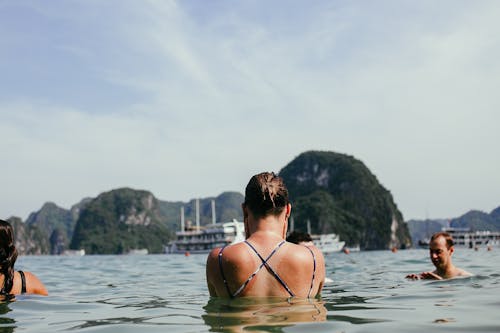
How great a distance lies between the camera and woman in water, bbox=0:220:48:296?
5.71 meters

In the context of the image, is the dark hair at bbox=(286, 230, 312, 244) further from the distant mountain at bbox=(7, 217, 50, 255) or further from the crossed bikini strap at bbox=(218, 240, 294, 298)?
the distant mountain at bbox=(7, 217, 50, 255)

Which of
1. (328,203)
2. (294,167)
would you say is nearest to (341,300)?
(328,203)

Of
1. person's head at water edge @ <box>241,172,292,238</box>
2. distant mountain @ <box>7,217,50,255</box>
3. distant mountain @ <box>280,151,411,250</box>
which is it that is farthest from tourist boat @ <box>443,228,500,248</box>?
distant mountain @ <box>7,217,50,255</box>

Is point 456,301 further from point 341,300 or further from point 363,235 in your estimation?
point 363,235

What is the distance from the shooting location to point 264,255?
431cm

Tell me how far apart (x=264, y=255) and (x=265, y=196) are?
478 mm

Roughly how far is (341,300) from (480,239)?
126 m

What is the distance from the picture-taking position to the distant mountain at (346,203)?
6024 inches


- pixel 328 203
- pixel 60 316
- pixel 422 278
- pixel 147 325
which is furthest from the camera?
pixel 328 203

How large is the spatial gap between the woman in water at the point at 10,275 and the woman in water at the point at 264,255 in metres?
2.55

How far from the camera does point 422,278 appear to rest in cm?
844

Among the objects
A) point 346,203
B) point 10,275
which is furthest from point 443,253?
point 346,203

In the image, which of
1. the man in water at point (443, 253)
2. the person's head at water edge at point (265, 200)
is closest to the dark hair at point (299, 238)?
the man in water at point (443, 253)

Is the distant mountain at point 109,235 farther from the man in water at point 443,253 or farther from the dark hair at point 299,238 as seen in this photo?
the man in water at point 443,253
